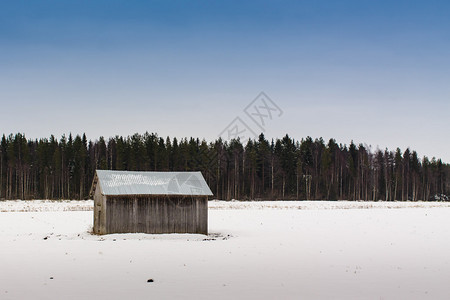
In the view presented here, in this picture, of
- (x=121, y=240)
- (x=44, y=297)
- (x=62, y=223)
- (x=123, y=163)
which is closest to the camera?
(x=44, y=297)

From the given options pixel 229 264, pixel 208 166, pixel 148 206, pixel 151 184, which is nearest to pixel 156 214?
pixel 148 206

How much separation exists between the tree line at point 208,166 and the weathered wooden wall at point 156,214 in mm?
57831

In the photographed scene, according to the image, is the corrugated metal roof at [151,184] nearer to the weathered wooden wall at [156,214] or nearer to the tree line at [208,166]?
the weathered wooden wall at [156,214]

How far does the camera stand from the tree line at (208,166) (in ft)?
321

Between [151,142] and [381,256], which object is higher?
[151,142]

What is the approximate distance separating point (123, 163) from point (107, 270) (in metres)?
79.1

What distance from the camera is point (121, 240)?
98.8 ft

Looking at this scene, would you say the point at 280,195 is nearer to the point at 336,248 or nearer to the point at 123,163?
the point at 123,163

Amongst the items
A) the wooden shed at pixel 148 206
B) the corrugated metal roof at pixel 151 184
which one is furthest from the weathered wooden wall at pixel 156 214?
the corrugated metal roof at pixel 151 184

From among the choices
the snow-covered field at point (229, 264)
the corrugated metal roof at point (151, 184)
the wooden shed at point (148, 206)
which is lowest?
the snow-covered field at point (229, 264)

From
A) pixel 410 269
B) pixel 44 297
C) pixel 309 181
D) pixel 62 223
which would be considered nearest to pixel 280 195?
pixel 309 181

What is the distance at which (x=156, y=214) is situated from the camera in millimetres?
33875

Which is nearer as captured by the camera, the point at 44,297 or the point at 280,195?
the point at 44,297

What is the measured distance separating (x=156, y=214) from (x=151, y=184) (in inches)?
95.5
